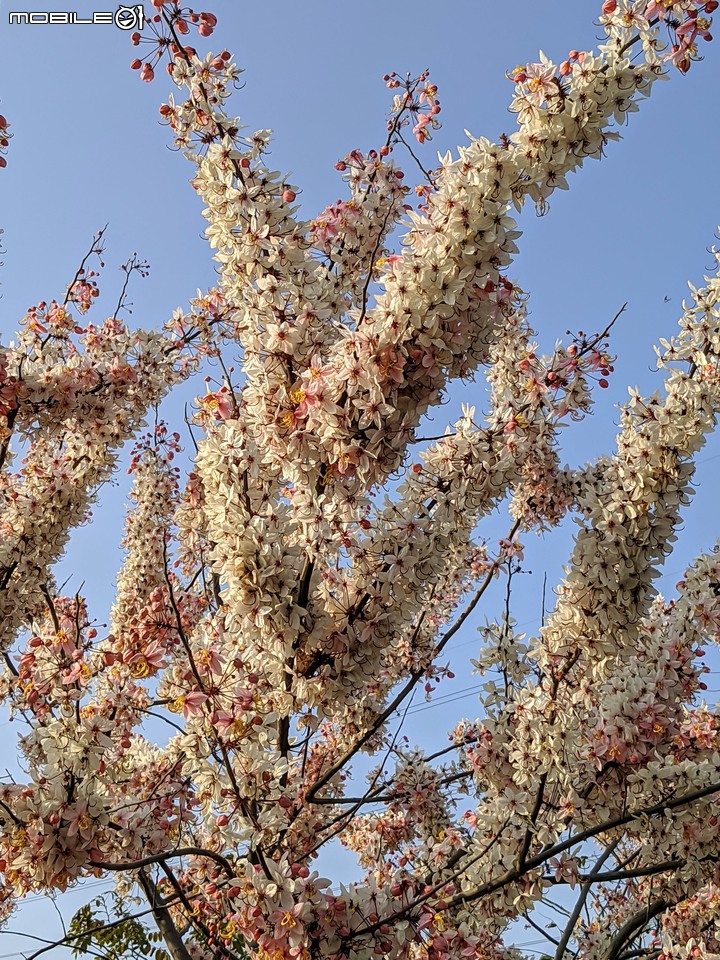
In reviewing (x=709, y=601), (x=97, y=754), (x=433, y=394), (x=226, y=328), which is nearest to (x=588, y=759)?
(x=709, y=601)

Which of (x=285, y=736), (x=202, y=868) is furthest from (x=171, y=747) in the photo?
(x=285, y=736)

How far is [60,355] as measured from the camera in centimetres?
564

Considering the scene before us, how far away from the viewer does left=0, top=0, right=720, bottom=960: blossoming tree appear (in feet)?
10.9

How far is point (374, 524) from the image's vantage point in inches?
153

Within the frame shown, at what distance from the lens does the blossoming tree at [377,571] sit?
130 inches

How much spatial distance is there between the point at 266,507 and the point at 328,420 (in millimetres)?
495

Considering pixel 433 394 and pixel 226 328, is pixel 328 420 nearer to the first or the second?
pixel 433 394

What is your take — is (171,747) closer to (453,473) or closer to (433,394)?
(453,473)

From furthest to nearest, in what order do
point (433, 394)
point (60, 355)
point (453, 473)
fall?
point (60, 355), point (453, 473), point (433, 394)

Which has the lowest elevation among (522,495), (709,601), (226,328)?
(709,601)

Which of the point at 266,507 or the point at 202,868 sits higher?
the point at 266,507

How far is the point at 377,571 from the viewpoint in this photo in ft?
12.2

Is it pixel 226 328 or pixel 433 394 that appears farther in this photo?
pixel 226 328

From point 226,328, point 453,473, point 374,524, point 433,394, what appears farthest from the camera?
point 226,328
